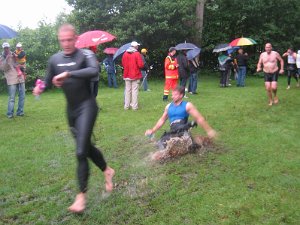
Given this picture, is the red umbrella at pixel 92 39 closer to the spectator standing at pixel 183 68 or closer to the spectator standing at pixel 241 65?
the spectator standing at pixel 183 68

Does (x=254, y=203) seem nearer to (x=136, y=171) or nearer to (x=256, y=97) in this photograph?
(x=136, y=171)

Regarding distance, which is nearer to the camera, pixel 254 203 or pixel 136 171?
pixel 254 203

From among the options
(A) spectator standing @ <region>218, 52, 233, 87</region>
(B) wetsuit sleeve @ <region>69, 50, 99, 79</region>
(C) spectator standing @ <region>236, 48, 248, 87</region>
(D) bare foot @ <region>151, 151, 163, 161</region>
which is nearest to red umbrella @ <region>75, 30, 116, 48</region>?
(D) bare foot @ <region>151, 151, 163, 161</region>

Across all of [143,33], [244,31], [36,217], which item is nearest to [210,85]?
[143,33]

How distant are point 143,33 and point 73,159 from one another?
45.1 ft

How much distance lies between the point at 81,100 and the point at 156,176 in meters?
2.15

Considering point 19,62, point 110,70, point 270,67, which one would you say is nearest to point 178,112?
point 270,67

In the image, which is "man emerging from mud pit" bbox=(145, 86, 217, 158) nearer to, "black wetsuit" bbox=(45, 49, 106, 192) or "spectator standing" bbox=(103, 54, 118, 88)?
"black wetsuit" bbox=(45, 49, 106, 192)

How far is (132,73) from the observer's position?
1205 cm

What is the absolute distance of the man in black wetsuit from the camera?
452 centimetres

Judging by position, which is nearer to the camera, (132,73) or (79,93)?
(79,93)

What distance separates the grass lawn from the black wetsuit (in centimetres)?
83

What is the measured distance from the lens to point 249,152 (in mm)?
7316

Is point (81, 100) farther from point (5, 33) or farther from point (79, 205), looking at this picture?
point (5, 33)
